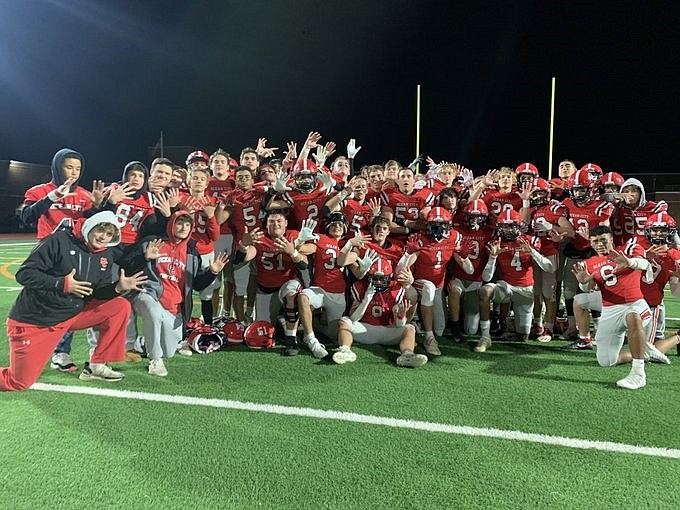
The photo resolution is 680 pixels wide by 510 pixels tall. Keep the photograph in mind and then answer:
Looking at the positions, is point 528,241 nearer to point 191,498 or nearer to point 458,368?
point 458,368

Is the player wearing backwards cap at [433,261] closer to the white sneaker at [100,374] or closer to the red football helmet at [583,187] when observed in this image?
the red football helmet at [583,187]

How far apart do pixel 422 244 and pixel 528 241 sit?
1322 mm

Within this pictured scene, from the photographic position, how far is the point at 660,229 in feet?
16.7

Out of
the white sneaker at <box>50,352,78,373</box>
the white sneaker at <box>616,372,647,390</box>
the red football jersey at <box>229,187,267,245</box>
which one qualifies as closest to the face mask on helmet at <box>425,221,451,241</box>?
the red football jersey at <box>229,187,267,245</box>

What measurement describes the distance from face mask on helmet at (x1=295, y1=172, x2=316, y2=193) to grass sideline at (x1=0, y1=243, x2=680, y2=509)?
2.20 m

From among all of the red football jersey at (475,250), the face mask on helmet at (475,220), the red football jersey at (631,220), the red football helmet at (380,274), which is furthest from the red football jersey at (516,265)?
the red football helmet at (380,274)

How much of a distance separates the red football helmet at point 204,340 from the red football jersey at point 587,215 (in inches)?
171

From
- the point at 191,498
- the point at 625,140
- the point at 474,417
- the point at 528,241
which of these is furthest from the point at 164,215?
the point at 625,140

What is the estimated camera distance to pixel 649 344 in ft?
16.7

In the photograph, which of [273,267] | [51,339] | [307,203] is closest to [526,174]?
[307,203]

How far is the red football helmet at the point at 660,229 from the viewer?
508 cm

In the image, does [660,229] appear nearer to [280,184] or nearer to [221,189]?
[280,184]

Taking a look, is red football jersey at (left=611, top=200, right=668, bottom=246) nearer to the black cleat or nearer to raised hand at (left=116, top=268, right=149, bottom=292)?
the black cleat

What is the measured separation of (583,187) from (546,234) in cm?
68
